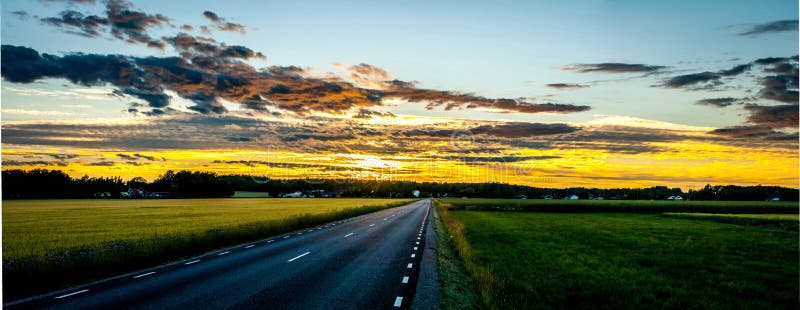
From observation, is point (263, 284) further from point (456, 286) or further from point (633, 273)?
point (633, 273)

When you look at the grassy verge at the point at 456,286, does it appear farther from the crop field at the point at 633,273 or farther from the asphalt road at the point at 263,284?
the asphalt road at the point at 263,284

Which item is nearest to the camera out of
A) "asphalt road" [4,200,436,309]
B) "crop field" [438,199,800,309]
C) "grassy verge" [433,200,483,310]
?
"asphalt road" [4,200,436,309]

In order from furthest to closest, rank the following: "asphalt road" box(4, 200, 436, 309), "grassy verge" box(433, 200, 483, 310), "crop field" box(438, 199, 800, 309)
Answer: "crop field" box(438, 199, 800, 309) < "grassy verge" box(433, 200, 483, 310) < "asphalt road" box(4, 200, 436, 309)

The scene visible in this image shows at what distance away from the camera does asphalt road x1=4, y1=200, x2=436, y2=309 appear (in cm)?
1084

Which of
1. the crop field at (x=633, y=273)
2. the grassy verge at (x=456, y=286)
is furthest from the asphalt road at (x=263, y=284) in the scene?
the crop field at (x=633, y=273)

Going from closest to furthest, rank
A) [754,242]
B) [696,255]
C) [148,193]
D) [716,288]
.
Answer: [716,288] < [696,255] < [754,242] < [148,193]

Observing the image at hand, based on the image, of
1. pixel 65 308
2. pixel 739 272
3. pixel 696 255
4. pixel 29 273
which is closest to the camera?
pixel 65 308

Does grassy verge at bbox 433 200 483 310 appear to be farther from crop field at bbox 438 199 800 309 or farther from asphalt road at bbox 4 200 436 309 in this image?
asphalt road at bbox 4 200 436 309

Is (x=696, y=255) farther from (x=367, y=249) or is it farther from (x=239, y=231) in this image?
(x=239, y=231)

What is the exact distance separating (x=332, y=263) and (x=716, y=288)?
13.4 metres

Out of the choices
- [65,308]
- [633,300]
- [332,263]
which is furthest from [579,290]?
[65,308]

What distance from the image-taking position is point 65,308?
34.0ft

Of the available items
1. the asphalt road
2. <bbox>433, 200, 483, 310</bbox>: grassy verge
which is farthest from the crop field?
the asphalt road

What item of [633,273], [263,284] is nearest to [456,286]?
[263,284]
